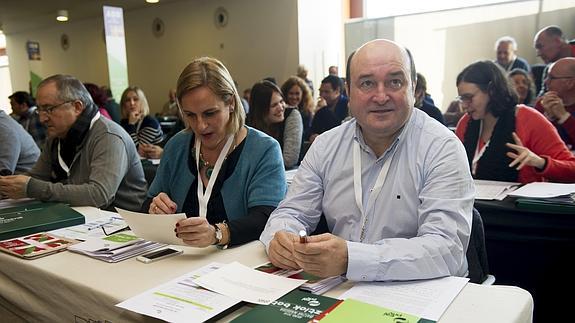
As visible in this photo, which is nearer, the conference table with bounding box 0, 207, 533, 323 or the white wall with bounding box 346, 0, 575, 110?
the conference table with bounding box 0, 207, 533, 323

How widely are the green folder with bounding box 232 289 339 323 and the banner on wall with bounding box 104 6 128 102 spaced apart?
6.89 m

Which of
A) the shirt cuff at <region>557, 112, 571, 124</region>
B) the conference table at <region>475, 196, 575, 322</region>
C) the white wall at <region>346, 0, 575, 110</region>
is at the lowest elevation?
the conference table at <region>475, 196, 575, 322</region>

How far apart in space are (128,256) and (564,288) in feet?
6.64

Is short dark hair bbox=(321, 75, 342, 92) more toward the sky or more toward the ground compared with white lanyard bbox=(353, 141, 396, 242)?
more toward the sky

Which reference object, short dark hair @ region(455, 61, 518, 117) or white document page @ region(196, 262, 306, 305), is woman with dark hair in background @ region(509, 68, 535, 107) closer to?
short dark hair @ region(455, 61, 518, 117)

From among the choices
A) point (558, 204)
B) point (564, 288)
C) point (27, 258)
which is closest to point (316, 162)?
point (27, 258)

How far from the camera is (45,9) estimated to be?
1111 cm

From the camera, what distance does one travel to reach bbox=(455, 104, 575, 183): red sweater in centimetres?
240

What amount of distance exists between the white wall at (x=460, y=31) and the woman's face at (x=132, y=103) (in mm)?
4551

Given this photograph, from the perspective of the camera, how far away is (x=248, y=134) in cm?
200

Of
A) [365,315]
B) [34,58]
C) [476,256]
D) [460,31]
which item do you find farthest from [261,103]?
[34,58]

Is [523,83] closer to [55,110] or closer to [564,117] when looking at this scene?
[564,117]

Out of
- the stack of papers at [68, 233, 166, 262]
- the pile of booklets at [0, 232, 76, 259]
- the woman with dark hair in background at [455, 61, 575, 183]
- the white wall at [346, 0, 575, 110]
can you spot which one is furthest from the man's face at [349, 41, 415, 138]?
the white wall at [346, 0, 575, 110]

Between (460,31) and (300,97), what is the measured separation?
3552mm
